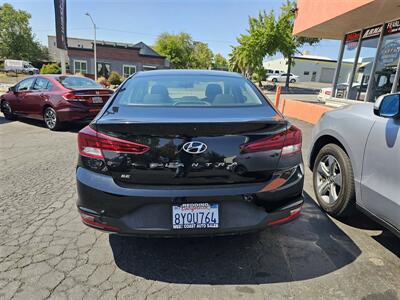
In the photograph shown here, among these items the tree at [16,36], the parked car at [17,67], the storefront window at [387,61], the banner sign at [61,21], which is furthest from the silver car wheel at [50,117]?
the tree at [16,36]

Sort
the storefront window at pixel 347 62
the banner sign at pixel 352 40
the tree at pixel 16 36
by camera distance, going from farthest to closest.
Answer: the tree at pixel 16 36, the storefront window at pixel 347 62, the banner sign at pixel 352 40

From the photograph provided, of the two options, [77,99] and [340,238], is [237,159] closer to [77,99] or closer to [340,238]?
[340,238]

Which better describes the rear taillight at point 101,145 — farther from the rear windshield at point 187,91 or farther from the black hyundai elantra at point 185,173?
the rear windshield at point 187,91

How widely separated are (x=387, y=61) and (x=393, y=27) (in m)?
0.96

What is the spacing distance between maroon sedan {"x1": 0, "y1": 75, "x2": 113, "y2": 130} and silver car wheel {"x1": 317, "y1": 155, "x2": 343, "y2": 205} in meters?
5.86

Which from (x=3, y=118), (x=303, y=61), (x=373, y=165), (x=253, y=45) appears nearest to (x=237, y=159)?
(x=373, y=165)

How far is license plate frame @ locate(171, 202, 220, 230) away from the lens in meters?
2.14

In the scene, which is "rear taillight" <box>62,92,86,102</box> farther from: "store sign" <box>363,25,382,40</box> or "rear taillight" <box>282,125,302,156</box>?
"store sign" <box>363,25,382,40</box>

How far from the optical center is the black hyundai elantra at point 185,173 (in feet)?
6.97

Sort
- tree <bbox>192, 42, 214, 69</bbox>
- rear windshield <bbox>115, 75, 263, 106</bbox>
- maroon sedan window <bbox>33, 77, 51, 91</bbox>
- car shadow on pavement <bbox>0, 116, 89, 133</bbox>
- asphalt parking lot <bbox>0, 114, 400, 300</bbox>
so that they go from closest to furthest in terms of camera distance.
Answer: asphalt parking lot <bbox>0, 114, 400, 300</bbox> → rear windshield <bbox>115, 75, 263, 106</bbox> → maroon sedan window <bbox>33, 77, 51, 91</bbox> → car shadow on pavement <bbox>0, 116, 89, 133</bbox> → tree <bbox>192, 42, 214, 69</bbox>

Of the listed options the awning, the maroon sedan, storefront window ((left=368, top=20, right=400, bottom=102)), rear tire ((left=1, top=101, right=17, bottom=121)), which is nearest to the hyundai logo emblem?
the maroon sedan

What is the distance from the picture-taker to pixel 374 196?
102 inches

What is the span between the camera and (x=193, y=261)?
258 centimetres

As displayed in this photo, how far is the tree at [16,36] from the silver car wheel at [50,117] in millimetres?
69980
